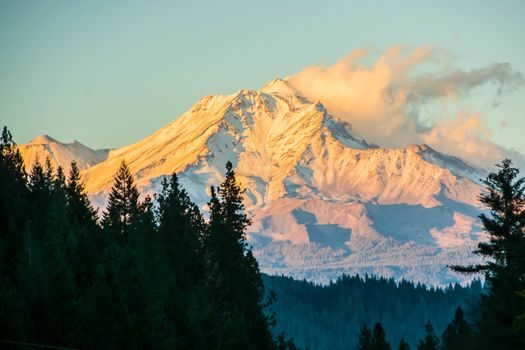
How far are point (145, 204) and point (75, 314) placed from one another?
54.3 meters

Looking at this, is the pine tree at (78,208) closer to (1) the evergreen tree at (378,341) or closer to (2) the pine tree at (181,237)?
(2) the pine tree at (181,237)

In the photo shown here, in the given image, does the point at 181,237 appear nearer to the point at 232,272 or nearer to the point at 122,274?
the point at 232,272

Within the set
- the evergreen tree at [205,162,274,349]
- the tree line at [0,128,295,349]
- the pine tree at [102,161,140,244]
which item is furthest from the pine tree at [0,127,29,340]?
the evergreen tree at [205,162,274,349]

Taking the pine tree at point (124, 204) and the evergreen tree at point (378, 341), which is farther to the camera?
the evergreen tree at point (378, 341)

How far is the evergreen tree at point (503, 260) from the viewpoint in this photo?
6312 centimetres

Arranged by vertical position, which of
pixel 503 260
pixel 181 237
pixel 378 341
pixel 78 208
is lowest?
pixel 378 341

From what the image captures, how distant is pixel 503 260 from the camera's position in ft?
218

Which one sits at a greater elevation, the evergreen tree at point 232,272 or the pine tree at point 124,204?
the pine tree at point 124,204

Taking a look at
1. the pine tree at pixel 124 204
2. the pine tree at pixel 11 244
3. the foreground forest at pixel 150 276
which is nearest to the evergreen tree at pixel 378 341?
the foreground forest at pixel 150 276

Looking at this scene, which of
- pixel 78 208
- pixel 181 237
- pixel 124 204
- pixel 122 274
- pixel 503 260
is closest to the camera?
pixel 503 260

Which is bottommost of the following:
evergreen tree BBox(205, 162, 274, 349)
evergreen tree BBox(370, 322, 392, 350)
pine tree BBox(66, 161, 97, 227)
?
evergreen tree BBox(370, 322, 392, 350)

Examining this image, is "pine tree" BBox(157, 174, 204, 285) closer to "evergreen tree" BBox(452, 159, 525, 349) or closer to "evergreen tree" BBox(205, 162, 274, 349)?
"evergreen tree" BBox(205, 162, 274, 349)

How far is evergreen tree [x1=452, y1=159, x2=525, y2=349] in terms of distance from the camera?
6312 centimetres

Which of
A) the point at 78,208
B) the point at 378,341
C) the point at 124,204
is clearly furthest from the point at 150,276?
the point at 378,341
